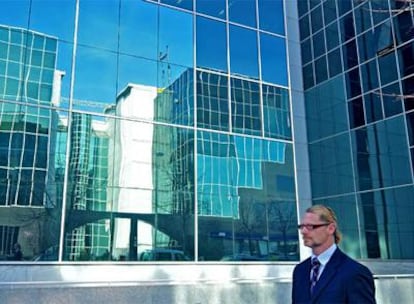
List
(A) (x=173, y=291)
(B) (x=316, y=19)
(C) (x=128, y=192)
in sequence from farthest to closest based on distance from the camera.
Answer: (B) (x=316, y=19) → (C) (x=128, y=192) → (A) (x=173, y=291)

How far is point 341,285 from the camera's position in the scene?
2270 mm

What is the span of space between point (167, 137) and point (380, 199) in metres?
9.08

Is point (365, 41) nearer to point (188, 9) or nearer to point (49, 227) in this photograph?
point (188, 9)

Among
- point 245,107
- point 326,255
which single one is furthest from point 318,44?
point 326,255

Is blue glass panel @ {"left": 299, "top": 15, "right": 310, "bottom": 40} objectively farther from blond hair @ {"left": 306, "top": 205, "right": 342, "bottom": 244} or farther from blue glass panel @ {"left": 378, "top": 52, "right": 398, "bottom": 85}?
blond hair @ {"left": 306, "top": 205, "right": 342, "bottom": 244}

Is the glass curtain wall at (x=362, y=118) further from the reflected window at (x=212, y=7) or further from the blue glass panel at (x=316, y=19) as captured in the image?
the reflected window at (x=212, y=7)

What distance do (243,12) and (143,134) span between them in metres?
8.14

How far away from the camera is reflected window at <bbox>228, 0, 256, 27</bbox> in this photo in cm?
1869

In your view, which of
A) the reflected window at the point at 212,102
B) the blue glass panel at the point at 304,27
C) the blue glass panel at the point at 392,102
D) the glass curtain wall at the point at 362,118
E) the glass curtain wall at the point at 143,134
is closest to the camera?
the glass curtain wall at the point at 143,134

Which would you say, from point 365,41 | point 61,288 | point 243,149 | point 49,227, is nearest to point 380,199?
point 243,149

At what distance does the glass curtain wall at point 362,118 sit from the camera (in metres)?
16.0

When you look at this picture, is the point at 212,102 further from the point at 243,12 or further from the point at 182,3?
the point at 243,12

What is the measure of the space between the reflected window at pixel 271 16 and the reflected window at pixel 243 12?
0.47 meters

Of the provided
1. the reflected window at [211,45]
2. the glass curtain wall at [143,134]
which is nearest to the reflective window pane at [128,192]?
the glass curtain wall at [143,134]
